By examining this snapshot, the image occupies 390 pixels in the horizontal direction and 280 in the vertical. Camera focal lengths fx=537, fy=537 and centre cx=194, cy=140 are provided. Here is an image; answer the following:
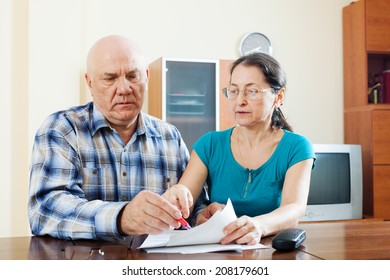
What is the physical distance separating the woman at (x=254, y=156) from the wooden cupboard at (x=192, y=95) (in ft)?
5.48

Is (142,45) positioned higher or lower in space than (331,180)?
higher

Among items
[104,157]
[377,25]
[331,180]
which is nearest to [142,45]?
[331,180]

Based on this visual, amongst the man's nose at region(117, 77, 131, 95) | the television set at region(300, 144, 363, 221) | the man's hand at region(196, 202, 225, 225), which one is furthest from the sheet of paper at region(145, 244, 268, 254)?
the television set at region(300, 144, 363, 221)

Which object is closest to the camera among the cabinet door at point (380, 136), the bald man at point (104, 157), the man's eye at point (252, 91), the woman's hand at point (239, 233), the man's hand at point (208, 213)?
the woman's hand at point (239, 233)

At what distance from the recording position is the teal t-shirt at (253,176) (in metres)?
1.64

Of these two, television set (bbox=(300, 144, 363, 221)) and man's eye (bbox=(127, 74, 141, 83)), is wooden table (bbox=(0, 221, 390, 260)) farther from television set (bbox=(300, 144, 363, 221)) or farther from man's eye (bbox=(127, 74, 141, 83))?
television set (bbox=(300, 144, 363, 221))

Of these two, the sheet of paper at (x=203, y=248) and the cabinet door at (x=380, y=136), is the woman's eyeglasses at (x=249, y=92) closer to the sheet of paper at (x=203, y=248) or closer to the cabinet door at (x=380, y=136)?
the sheet of paper at (x=203, y=248)

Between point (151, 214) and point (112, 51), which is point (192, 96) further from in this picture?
point (151, 214)

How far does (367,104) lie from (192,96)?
1.31m

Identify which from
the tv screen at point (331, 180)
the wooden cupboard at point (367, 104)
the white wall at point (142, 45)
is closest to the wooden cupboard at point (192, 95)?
the white wall at point (142, 45)

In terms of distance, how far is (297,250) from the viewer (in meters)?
1.18

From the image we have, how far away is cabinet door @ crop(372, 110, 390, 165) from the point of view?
3785 millimetres

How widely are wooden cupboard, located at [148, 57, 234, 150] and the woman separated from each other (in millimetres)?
1671
